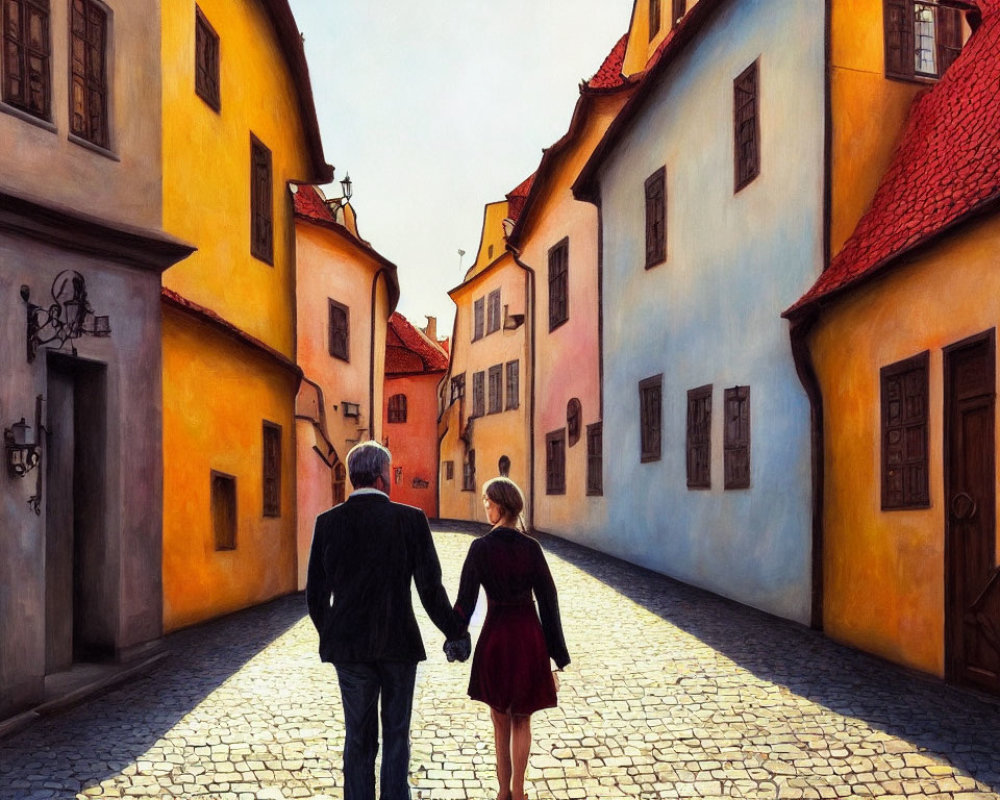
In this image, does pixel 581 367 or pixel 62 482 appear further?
pixel 581 367

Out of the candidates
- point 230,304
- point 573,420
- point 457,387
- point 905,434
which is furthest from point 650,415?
point 457,387

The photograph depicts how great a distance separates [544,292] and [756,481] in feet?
42.9

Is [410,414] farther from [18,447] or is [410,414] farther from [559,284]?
[18,447]

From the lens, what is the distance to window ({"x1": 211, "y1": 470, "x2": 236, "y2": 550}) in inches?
519

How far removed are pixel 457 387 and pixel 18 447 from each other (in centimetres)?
2931

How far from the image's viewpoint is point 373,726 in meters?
5.04

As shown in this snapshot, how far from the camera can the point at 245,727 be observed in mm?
7371

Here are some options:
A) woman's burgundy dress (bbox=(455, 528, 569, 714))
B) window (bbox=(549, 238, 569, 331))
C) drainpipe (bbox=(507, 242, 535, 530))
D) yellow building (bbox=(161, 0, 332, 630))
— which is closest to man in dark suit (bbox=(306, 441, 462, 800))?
woman's burgundy dress (bbox=(455, 528, 569, 714))

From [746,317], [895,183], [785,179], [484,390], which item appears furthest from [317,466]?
[484,390]

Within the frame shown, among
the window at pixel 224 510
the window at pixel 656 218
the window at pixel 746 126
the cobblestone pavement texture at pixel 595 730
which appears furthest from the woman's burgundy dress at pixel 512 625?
the window at pixel 656 218

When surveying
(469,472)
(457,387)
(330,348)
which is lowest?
(469,472)

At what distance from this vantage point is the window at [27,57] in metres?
8.38

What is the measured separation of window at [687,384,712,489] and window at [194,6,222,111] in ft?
23.6

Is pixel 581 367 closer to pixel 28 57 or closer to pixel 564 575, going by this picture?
pixel 564 575
